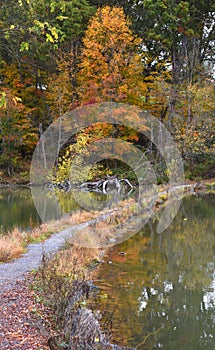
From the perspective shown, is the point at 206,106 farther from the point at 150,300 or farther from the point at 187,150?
the point at 150,300

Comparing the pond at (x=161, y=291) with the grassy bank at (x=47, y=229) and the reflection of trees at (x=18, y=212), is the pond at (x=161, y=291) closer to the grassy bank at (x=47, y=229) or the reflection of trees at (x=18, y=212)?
the grassy bank at (x=47, y=229)

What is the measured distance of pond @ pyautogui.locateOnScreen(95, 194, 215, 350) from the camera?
6.12m

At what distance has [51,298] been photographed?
614 centimetres

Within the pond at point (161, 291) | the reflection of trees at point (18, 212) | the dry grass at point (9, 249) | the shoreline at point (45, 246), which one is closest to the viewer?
the pond at point (161, 291)

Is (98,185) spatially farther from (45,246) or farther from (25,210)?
(45,246)

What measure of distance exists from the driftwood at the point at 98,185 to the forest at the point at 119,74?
118 cm

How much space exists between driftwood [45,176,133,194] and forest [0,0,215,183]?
1.18 metres

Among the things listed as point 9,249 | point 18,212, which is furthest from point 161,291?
point 18,212

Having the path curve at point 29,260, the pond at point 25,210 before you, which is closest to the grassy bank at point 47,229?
the path curve at point 29,260

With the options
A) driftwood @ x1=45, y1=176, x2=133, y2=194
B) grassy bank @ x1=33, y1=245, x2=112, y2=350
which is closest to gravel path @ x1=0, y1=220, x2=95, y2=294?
grassy bank @ x1=33, y1=245, x2=112, y2=350

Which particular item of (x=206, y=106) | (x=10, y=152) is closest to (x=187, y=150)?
(x=206, y=106)

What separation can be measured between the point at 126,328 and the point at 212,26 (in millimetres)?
32951

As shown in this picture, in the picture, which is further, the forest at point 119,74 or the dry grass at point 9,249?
the forest at point 119,74

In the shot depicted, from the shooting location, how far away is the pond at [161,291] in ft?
20.1
